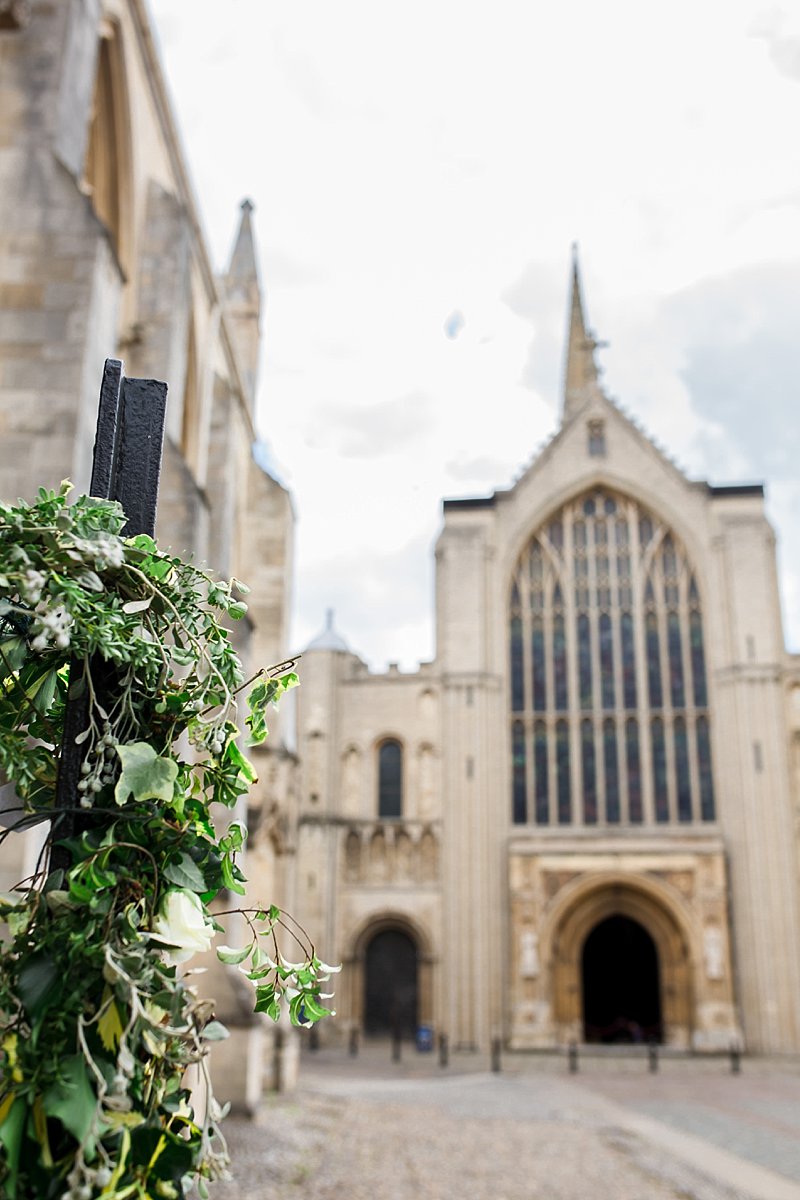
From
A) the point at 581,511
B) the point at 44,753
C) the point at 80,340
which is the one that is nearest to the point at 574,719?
the point at 581,511

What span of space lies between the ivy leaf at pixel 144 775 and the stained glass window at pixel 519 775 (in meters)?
27.9

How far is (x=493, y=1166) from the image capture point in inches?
426

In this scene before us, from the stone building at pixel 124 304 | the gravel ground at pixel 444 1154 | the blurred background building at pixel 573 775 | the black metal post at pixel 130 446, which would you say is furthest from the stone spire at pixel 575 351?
the black metal post at pixel 130 446

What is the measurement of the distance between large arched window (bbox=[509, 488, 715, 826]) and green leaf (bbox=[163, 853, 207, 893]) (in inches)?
1092

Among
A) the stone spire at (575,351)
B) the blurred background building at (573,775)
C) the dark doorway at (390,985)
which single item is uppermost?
the stone spire at (575,351)

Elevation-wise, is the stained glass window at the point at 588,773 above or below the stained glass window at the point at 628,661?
below

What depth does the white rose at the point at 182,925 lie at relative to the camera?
4.75ft

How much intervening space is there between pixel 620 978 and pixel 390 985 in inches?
227

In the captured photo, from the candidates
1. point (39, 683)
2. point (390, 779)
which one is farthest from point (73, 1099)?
point (390, 779)

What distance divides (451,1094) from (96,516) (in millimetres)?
17868

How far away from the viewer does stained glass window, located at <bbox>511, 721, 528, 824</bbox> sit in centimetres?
2878

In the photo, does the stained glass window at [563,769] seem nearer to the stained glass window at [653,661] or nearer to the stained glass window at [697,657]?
the stained glass window at [653,661]

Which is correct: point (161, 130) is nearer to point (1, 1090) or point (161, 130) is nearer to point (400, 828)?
point (1, 1090)

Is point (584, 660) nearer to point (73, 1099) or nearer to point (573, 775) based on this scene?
point (573, 775)
